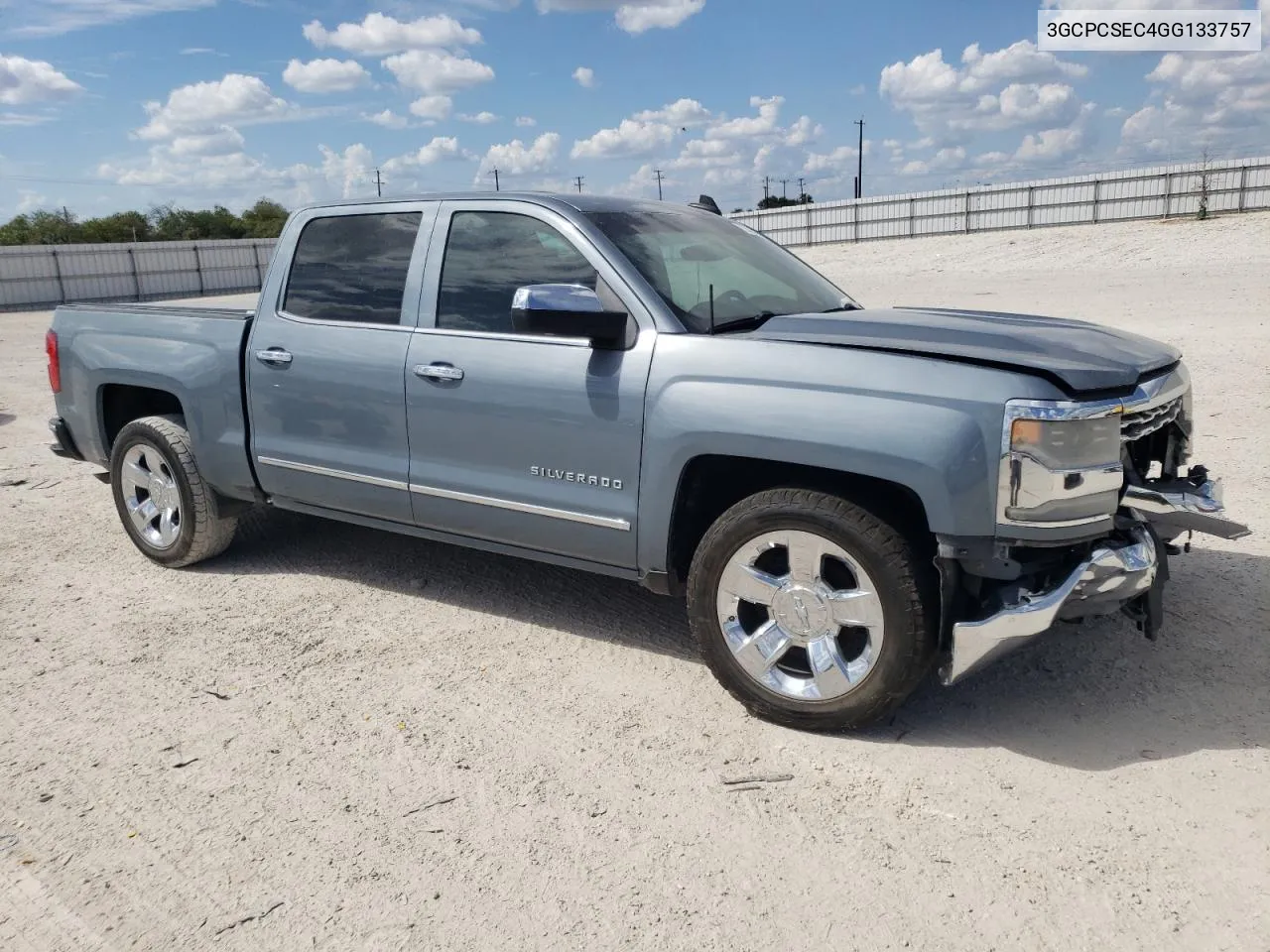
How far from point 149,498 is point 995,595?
4.47 m

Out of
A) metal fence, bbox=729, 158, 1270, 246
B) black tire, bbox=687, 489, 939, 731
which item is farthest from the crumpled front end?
metal fence, bbox=729, 158, 1270, 246

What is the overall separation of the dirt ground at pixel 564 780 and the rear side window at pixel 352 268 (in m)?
1.42

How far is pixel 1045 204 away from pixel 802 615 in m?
38.0

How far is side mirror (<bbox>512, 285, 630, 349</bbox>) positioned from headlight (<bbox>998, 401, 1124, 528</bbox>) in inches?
55.8

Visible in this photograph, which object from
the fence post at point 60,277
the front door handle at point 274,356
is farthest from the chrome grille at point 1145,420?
the fence post at point 60,277

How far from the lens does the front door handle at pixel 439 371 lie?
4.24 metres

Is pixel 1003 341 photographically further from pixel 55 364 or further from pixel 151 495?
pixel 55 364

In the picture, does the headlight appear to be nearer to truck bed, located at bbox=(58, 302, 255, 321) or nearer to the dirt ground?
the dirt ground

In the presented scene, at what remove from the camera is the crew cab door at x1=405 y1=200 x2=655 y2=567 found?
388cm

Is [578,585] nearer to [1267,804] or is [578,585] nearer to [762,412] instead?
[762,412]

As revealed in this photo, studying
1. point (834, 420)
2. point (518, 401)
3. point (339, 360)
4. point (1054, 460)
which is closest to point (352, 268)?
point (339, 360)

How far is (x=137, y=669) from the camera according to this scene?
4.31 metres

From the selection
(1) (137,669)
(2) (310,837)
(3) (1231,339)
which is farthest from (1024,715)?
(3) (1231,339)

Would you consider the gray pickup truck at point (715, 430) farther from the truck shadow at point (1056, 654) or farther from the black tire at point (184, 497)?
the truck shadow at point (1056, 654)
